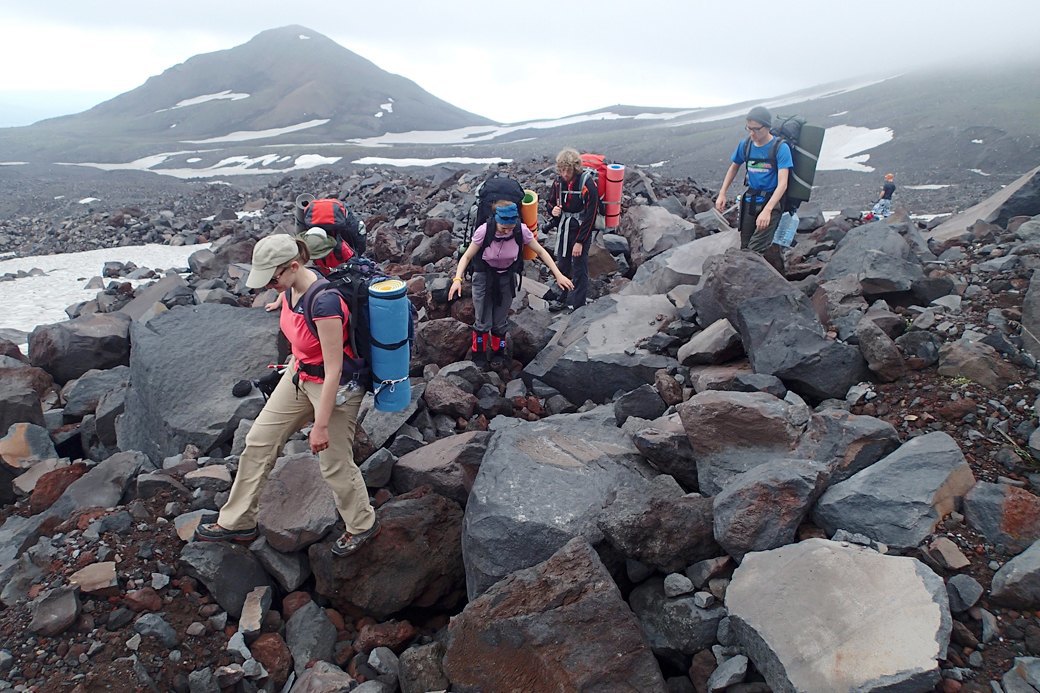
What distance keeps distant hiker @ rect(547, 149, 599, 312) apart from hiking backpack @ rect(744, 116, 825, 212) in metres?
2.13

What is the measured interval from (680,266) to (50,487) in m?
8.34

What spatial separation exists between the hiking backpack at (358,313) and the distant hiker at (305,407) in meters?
0.05

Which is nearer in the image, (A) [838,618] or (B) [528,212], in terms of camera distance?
(A) [838,618]

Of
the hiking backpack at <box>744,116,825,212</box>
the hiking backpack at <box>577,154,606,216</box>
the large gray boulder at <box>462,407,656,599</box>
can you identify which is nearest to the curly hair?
the hiking backpack at <box>577,154,606,216</box>

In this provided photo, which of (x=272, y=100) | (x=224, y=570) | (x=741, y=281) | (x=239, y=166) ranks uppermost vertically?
(x=272, y=100)

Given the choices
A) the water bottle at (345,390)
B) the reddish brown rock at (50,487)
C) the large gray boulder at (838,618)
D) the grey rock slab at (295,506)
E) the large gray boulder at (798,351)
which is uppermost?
the water bottle at (345,390)

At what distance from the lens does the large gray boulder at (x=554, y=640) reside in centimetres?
378

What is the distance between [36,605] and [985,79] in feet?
255

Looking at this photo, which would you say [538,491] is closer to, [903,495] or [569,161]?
[903,495]

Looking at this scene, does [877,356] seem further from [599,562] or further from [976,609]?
[599,562]

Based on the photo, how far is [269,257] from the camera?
4266 millimetres

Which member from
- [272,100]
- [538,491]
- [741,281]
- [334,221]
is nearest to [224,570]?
[538,491]

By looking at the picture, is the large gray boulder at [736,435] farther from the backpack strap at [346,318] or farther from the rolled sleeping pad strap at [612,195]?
the rolled sleeping pad strap at [612,195]

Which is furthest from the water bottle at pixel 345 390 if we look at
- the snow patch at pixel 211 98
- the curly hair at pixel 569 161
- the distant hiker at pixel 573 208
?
the snow patch at pixel 211 98
